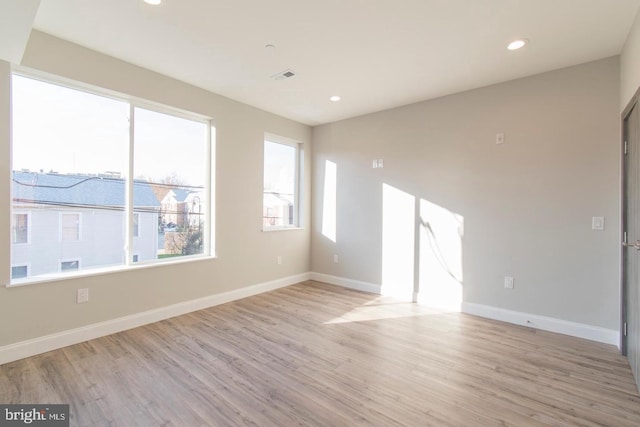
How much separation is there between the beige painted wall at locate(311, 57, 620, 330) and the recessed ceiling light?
77 cm

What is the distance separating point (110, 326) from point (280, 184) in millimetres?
2960

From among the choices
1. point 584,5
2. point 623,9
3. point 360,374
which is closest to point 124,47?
point 360,374

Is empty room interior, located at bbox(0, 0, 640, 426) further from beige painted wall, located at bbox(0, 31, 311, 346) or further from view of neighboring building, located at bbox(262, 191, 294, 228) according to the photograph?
view of neighboring building, located at bbox(262, 191, 294, 228)

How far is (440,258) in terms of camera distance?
12.7 ft

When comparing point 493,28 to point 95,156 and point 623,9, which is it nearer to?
point 623,9

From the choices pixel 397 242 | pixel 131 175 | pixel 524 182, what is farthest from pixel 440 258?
pixel 131 175

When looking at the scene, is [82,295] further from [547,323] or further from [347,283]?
[547,323]

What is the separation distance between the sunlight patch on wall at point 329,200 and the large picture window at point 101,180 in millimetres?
2011

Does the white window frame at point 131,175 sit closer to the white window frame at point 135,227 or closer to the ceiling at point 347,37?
the white window frame at point 135,227

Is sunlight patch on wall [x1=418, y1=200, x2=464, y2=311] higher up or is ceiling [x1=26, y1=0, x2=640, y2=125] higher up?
ceiling [x1=26, y1=0, x2=640, y2=125]

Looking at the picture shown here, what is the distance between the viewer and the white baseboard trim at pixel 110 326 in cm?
244

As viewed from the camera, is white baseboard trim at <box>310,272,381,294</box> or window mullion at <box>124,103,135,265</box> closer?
window mullion at <box>124,103,135,265</box>

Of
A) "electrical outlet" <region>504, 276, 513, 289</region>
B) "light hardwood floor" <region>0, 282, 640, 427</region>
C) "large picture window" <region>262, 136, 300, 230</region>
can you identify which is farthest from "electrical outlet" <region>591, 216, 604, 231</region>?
"large picture window" <region>262, 136, 300, 230</region>

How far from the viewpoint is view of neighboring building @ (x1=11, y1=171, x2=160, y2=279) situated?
8.39ft
